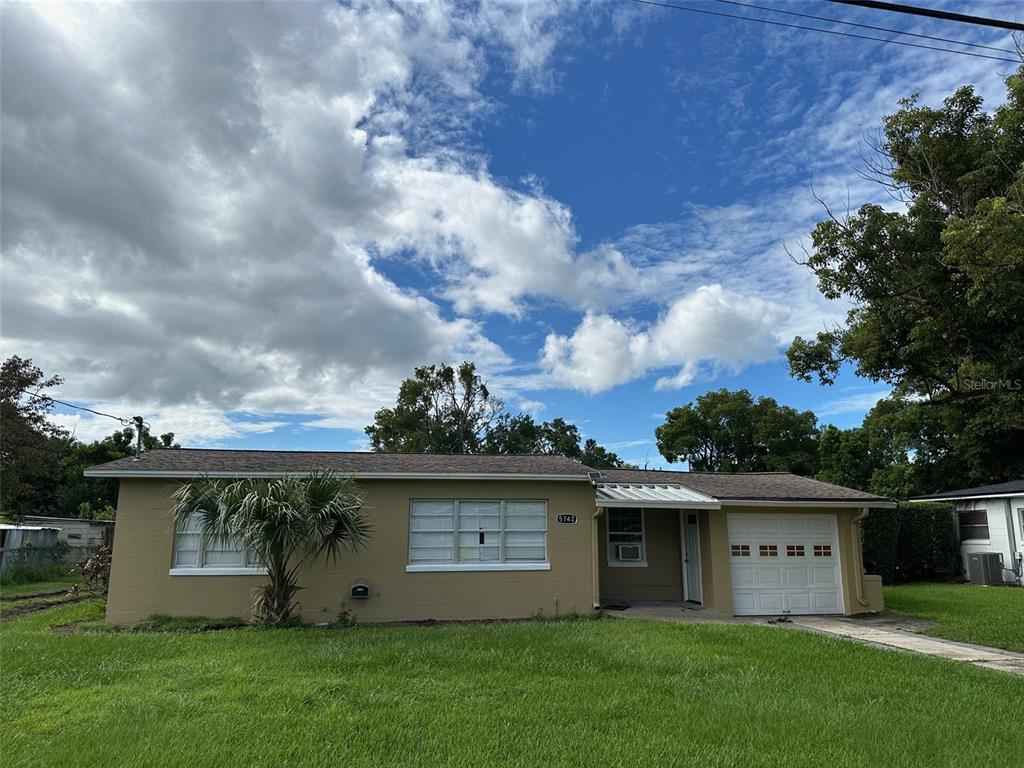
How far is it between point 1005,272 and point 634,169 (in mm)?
8272

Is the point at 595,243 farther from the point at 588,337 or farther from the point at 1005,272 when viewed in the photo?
the point at 1005,272

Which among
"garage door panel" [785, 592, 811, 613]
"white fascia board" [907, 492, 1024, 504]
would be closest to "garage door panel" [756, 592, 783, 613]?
"garage door panel" [785, 592, 811, 613]

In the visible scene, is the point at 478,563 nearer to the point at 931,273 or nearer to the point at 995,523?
the point at 931,273

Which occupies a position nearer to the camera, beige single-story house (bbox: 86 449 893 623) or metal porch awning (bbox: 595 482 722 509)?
beige single-story house (bbox: 86 449 893 623)

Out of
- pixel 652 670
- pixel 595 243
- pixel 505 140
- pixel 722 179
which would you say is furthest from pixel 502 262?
pixel 652 670

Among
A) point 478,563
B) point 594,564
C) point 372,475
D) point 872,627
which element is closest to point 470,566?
point 478,563

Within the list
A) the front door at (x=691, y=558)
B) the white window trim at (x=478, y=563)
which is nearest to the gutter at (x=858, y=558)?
the front door at (x=691, y=558)

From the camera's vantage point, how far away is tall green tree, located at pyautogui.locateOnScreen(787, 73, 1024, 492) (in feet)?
36.9

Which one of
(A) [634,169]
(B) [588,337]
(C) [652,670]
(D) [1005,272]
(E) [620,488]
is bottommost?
(C) [652,670]

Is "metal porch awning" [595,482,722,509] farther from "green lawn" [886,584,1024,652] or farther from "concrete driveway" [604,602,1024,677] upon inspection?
"green lawn" [886,584,1024,652]

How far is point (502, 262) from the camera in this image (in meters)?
18.3

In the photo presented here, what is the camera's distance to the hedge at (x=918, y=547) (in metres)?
20.0

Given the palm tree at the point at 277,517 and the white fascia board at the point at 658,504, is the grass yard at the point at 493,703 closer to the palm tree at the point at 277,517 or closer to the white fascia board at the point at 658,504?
the palm tree at the point at 277,517

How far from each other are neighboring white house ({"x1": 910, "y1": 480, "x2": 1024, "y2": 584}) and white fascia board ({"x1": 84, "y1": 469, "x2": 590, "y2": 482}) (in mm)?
15496
